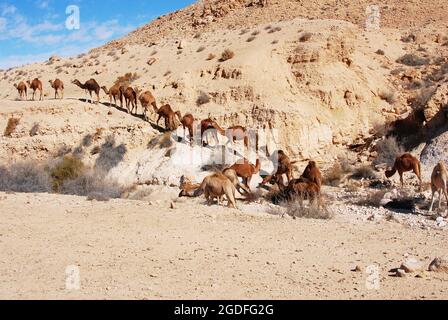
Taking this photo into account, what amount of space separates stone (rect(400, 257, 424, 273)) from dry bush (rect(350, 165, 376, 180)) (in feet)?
40.9

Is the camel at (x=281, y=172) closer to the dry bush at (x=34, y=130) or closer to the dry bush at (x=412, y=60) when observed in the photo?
the dry bush at (x=34, y=130)

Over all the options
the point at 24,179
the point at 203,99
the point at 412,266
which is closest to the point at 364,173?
the point at 203,99

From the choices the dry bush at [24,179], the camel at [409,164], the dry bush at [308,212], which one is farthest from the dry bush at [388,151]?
the dry bush at [24,179]

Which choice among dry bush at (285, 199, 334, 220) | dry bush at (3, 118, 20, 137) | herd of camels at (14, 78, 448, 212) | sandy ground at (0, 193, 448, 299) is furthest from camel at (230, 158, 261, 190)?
dry bush at (3, 118, 20, 137)

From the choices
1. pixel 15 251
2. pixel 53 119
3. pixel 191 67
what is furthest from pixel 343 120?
pixel 15 251

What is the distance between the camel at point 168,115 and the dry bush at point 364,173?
7372 millimetres

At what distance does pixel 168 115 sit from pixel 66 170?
14.7 feet

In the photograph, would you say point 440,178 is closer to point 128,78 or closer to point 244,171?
point 244,171

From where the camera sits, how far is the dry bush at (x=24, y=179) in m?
16.8

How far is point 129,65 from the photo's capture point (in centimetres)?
3206

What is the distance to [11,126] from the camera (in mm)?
23000
